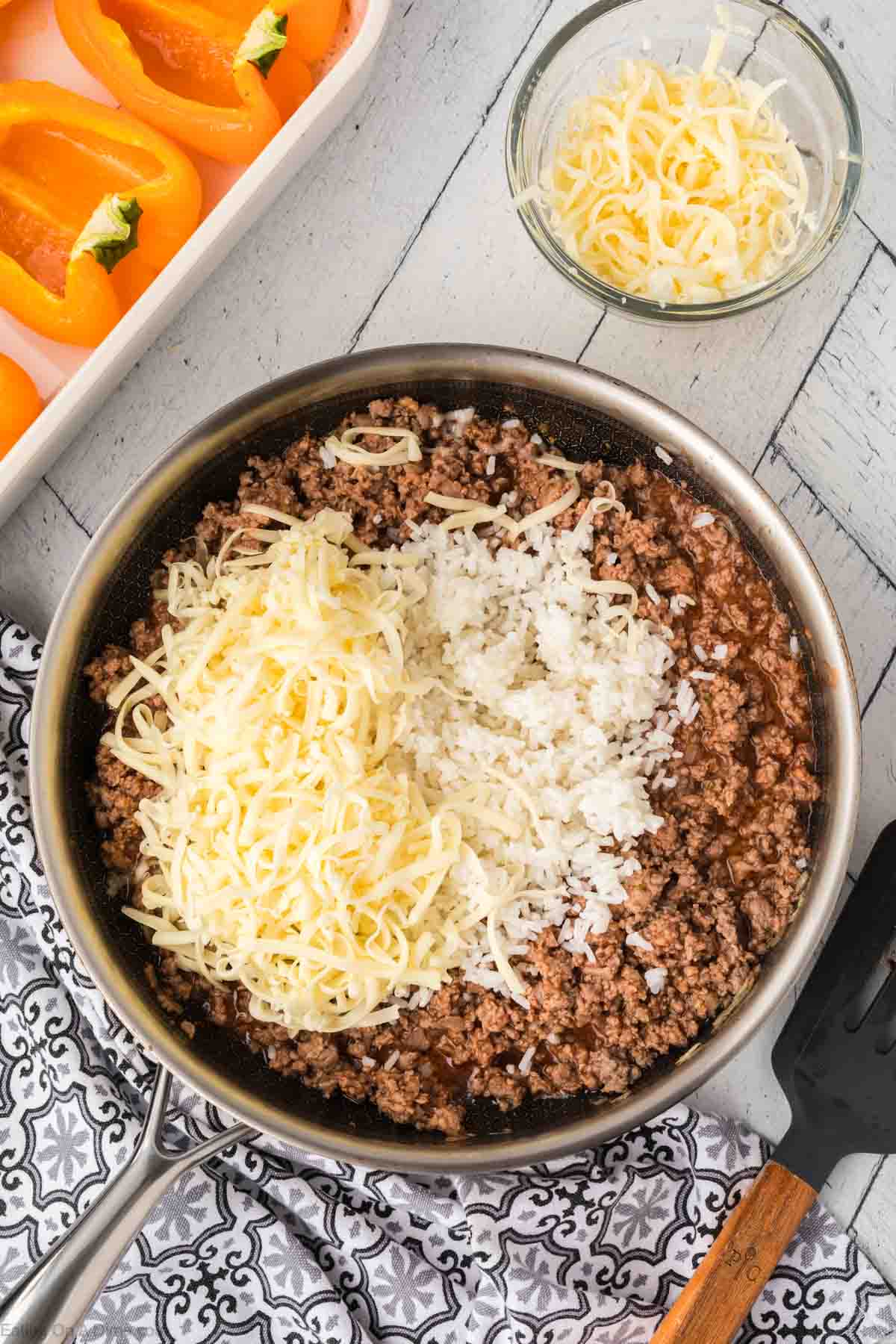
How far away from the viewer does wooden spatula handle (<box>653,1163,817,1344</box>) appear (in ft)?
6.59

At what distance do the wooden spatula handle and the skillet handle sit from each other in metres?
0.77

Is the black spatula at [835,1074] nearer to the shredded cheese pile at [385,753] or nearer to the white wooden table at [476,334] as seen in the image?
the white wooden table at [476,334]

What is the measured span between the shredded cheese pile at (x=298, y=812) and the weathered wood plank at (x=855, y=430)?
2.89ft

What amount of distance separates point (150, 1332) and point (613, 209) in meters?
2.10

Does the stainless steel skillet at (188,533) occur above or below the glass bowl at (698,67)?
below

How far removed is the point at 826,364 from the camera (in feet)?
7.56

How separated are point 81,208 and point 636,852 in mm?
1507

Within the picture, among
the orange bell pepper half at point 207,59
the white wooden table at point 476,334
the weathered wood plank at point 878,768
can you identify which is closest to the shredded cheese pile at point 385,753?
the white wooden table at point 476,334

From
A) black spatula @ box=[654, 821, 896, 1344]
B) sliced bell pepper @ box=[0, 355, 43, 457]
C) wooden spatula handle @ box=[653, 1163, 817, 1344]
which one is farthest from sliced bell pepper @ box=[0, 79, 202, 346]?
wooden spatula handle @ box=[653, 1163, 817, 1344]

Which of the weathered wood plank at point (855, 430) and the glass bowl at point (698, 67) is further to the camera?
the weathered wood plank at point (855, 430)

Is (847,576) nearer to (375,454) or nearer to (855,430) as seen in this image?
(855,430)

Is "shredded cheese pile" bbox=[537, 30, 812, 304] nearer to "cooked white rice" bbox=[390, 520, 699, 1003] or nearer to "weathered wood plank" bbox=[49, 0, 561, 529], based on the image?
"weathered wood plank" bbox=[49, 0, 561, 529]

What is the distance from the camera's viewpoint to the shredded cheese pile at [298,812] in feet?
6.03

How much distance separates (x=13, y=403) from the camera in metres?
2.14
